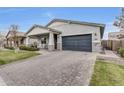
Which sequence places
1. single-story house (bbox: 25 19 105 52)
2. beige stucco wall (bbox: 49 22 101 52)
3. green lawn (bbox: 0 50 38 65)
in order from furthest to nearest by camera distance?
beige stucco wall (bbox: 49 22 101 52) → single-story house (bbox: 25 19 105 52) → green lawn (bbox: 0 50 38 65)

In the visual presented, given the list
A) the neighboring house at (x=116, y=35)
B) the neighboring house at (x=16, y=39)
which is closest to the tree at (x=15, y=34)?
the neighboring house at (x=16, y=39)

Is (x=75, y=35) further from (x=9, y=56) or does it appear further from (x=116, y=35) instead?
(x=9, y=56)

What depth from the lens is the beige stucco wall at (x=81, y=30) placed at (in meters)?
6.97

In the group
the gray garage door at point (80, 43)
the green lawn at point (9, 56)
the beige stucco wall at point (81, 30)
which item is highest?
the beige stucco wall at point (81, 30)

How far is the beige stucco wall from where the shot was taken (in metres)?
6.97

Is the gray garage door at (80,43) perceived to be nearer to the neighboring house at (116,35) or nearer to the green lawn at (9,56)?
the neighboring house at (116,35)

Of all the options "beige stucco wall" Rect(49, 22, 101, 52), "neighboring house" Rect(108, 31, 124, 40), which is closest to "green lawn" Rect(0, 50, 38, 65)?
"beige stucco wall" Rect(49, 22, 101, 52)

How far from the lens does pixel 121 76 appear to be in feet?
12.5

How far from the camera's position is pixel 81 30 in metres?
7.80

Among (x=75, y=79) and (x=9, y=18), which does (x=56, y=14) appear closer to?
(x=9, y=18)

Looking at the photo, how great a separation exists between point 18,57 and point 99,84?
436cm

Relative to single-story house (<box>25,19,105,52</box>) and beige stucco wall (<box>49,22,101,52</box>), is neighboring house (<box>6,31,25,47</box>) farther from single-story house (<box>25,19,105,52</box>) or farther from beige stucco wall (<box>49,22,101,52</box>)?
beige stucco wall (<box>49,22,101,52</box>)
